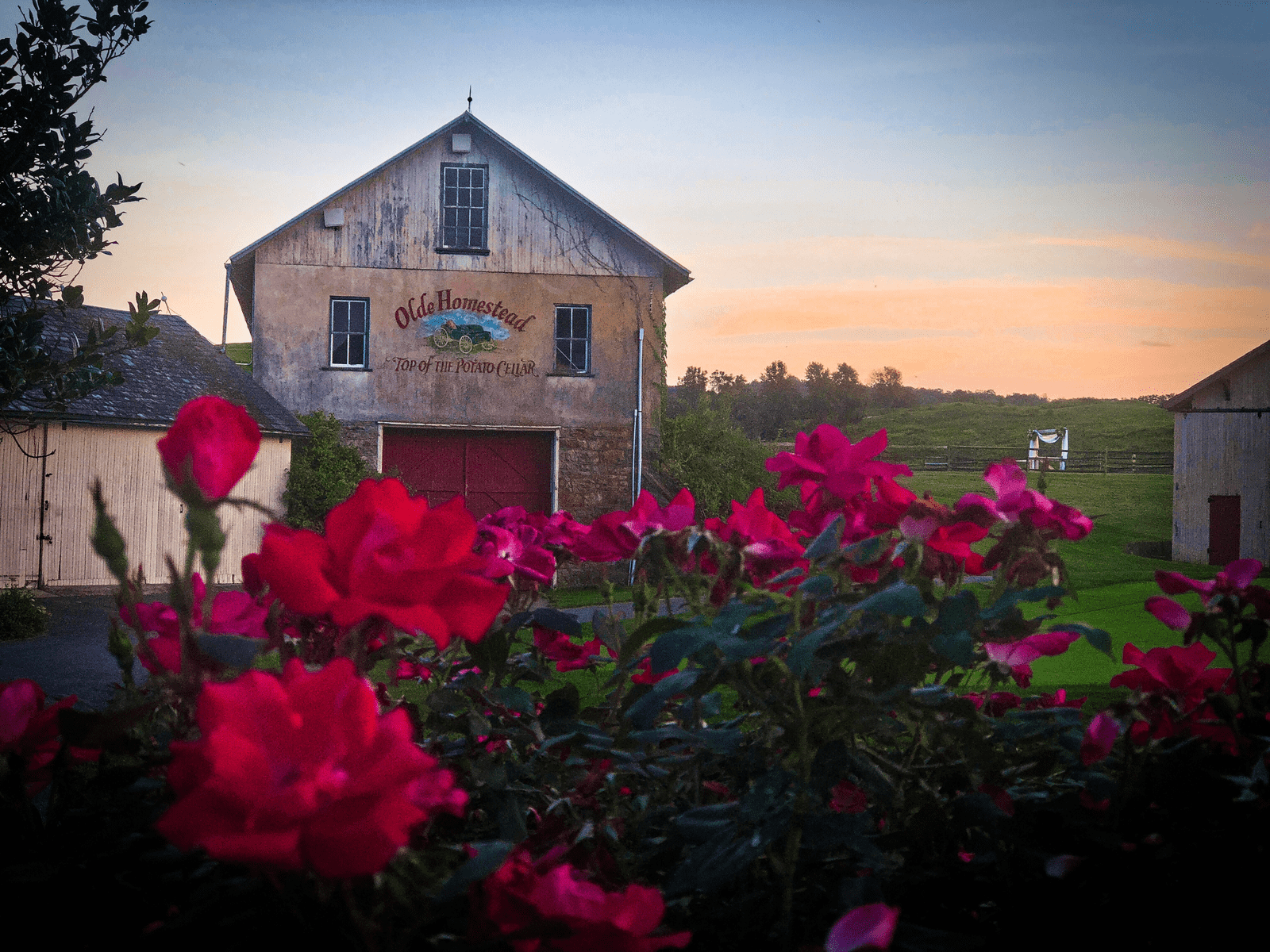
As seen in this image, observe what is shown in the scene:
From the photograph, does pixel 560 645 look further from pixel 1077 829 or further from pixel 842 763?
pixel 1077 829

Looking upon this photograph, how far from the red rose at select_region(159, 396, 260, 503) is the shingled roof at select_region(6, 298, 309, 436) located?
1256cm

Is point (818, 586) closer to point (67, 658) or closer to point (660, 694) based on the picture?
point (660, 694)

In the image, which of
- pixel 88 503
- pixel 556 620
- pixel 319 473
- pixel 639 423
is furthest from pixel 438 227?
pixel 556 620

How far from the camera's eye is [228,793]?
0.46m

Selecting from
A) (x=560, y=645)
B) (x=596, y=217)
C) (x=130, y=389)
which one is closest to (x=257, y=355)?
(x=130, y=389)

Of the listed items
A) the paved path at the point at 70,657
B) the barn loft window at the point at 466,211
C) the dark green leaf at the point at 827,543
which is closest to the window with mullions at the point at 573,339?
the barn loft window at the point at 466,211

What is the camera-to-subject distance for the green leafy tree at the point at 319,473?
44.9 feet

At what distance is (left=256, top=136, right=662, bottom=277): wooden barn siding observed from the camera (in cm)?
1413

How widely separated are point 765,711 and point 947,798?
0.95 ft

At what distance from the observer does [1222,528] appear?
16.7 m

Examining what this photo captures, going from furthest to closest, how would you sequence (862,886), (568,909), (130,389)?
(130,389) → (862,886) → (568,909)

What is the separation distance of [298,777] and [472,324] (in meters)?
14.3

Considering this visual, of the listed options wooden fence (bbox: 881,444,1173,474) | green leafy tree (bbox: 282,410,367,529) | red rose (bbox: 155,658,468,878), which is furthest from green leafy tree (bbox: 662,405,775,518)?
wooden fence (bbox: 881,444,1173,474)

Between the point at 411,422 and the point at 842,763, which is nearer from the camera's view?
the point at 842,763
